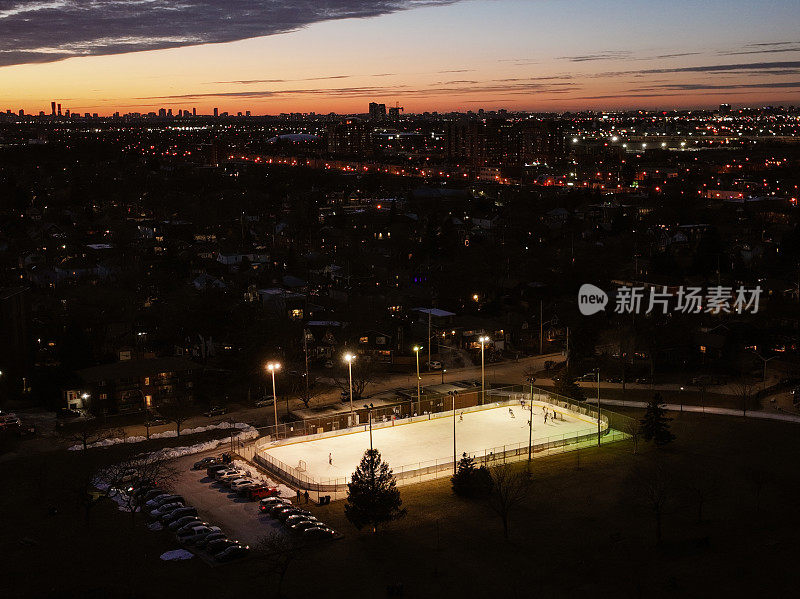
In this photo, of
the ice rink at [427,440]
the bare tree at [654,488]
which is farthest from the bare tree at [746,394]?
the bare tree at [654,488]

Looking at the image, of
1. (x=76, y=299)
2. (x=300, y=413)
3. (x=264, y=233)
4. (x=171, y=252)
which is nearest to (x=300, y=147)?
(x=264, y=233)

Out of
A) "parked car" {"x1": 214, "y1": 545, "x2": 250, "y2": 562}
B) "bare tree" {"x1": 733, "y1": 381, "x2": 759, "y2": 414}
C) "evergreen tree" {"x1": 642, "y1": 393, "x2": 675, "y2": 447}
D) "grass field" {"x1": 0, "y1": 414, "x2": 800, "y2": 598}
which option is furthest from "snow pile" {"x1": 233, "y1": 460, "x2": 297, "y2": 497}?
"bare tree" {"x1": 733, "y1": 381, "x2": 759, "y2": 414}

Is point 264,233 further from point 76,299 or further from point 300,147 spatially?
point 300,147

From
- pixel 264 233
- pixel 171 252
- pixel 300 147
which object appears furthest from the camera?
pixel 300 147

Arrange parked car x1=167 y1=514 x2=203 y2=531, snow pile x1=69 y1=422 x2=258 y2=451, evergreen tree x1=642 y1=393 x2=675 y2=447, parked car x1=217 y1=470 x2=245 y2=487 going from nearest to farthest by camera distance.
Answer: parked car x1=167 y1=514 x2=203 y2=531
parked car x1=217 y1=470 x2=245 y2=487
evergreen tree x1=642 y1=393 x2=675 y2=447
snow pile x1=69 y1=422 x2=258 y2=451

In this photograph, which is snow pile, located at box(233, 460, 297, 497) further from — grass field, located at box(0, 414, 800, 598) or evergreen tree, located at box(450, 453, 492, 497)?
evergreen tree, located at box(450, 453, 492, 497)

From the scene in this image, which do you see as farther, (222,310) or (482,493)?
(222,310)

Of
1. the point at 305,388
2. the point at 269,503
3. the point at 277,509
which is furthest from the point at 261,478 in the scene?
the point at 305,388

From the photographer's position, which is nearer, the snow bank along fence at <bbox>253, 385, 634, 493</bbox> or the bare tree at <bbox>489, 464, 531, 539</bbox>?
the bare tree at <bbox>489, 464, 531, 539</bbox>
